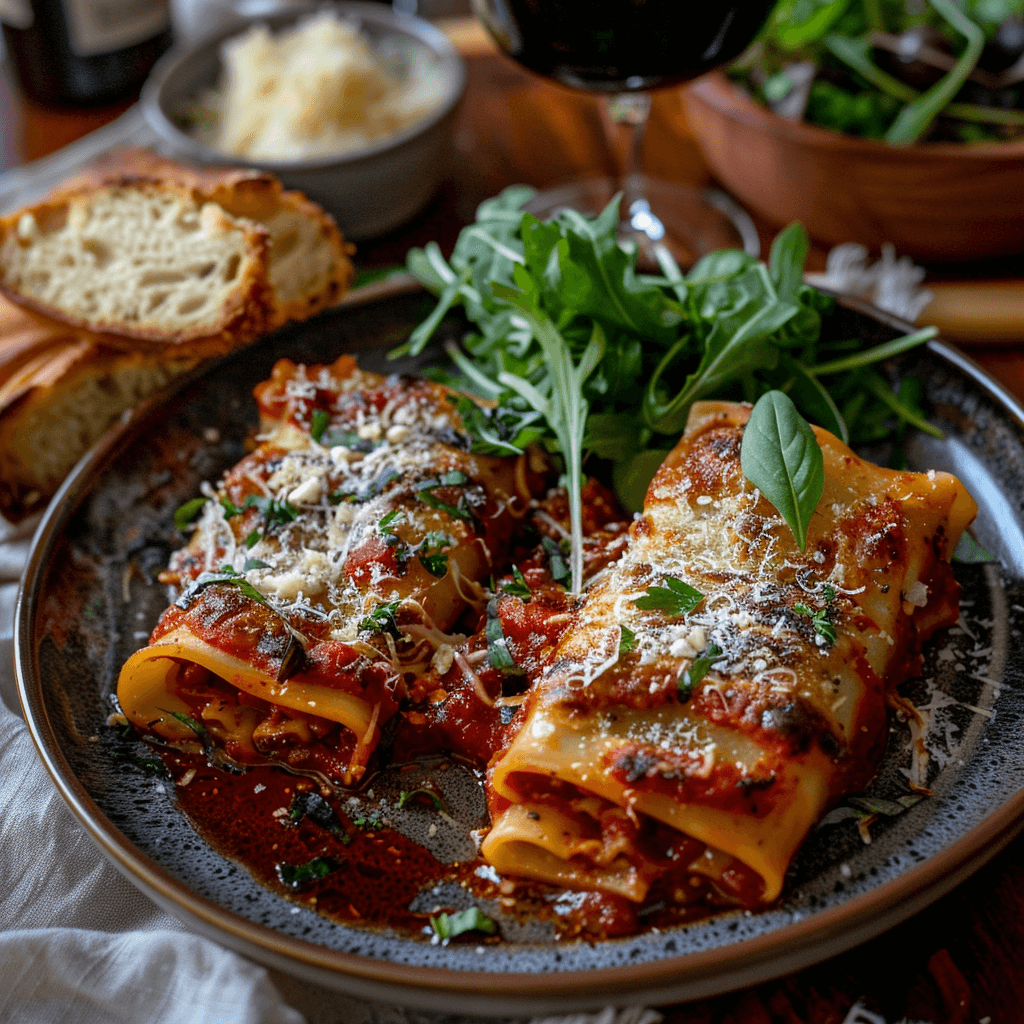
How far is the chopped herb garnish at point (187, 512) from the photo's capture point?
2133 mm

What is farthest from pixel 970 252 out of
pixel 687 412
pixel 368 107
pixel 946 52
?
pixel 368 107

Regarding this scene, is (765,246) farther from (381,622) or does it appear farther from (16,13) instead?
(16,13)

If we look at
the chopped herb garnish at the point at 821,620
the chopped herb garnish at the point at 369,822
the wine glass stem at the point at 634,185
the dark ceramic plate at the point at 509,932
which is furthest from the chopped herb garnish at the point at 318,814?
the wine glass stem at the point at 634,185

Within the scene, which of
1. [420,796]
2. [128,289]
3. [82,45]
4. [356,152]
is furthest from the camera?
[82,45]

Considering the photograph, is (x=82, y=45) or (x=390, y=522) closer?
(x=390, y=522)

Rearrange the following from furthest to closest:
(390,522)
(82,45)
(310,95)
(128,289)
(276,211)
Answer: (82,45) → (310,95) → (276,211) → (128,289) → (390,522)

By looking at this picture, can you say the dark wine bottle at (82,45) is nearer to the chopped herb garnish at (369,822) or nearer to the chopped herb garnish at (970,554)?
the chopped herb garnish at (369,822)

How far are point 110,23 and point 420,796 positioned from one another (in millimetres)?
3259

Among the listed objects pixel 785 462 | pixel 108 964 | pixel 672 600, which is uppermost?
pixel 785 462

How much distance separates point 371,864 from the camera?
1567 millimetres

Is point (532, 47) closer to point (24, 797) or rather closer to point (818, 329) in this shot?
point (818, 329)

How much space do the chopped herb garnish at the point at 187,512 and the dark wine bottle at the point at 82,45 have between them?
7.74 ft

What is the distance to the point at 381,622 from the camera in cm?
172

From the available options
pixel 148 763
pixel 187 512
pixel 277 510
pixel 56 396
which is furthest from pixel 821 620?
pixel 56 396
